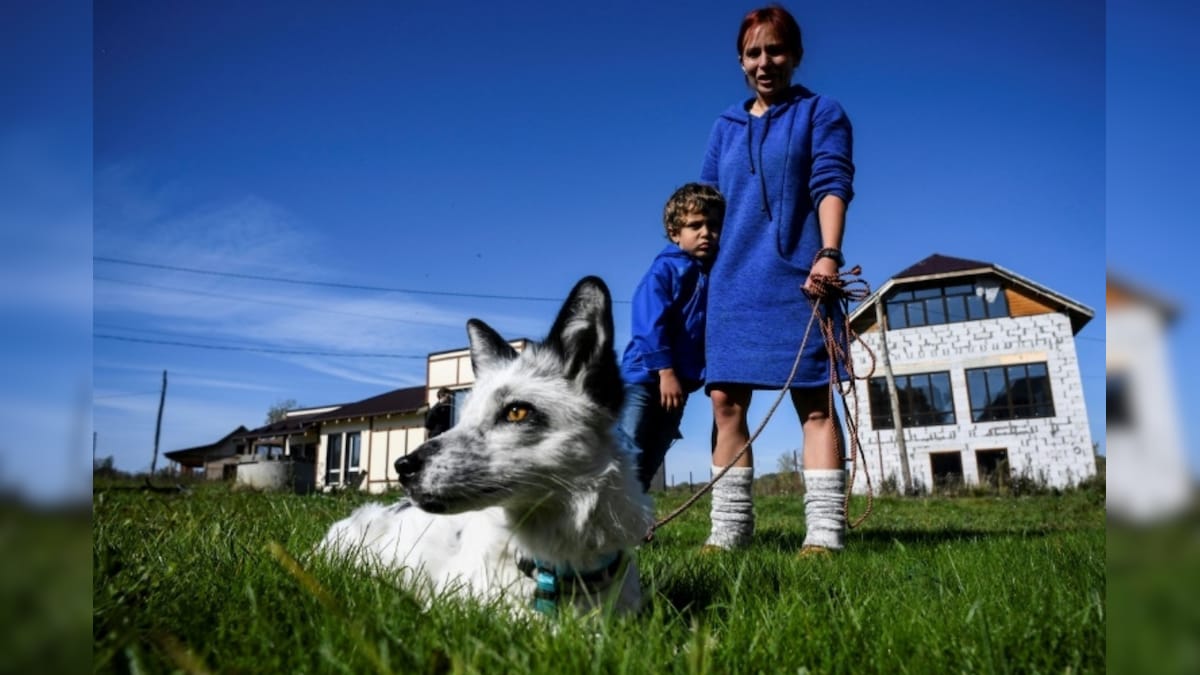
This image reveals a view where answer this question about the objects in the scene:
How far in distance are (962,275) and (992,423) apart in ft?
19.9

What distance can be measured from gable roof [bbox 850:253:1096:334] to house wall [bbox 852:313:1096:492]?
0.55 meters

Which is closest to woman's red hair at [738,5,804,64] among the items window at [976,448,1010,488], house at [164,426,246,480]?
window at [976,448,1010,488]

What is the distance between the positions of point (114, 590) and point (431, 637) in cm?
86

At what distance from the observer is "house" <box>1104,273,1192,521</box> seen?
1.71ft

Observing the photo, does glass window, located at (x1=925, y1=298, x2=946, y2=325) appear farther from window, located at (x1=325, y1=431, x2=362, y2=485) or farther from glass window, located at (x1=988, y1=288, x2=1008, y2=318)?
window, located at (x1=325, y1=431, x2=362, y2=485)

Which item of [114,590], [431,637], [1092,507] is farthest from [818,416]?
[1092,507]

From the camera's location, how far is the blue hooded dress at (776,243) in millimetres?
4547

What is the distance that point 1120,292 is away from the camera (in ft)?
2.28

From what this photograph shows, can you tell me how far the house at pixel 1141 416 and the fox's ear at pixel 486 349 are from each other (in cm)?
272

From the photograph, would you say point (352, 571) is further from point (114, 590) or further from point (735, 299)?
point (735, 299)

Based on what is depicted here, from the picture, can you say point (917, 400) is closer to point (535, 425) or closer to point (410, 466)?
point (535, 425)

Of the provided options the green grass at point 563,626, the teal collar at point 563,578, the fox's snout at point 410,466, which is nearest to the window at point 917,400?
the green grass at point 563,626

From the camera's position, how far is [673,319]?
4738 millimetres

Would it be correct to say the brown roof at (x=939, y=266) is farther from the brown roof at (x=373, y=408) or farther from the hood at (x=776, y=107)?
the hood at (x=776, y=107)
